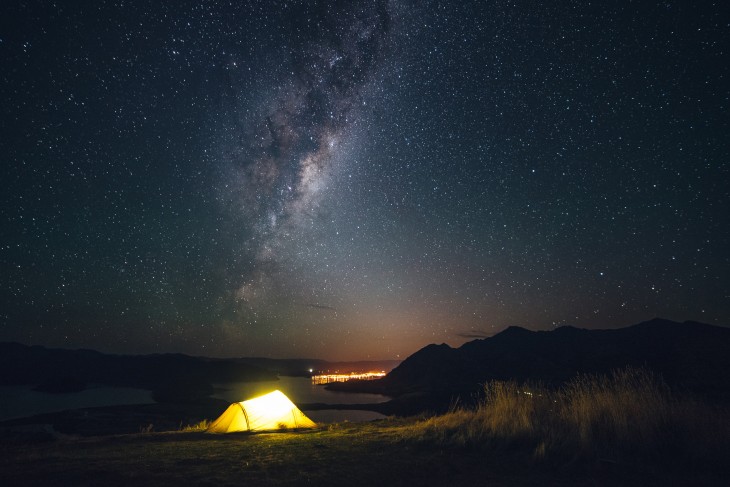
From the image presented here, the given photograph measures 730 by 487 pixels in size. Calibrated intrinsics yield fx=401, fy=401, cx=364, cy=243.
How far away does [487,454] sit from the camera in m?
8.10

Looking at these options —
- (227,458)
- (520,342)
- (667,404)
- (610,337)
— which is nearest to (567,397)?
(667,404)

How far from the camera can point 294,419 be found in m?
14.9

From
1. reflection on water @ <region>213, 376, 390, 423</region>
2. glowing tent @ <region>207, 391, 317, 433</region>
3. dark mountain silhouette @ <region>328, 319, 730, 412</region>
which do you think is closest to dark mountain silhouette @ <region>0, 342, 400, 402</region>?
reflection on water @ <region>213, 376, 390, 423</region>

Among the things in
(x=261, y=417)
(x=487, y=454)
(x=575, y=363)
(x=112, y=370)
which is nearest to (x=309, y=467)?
(x=487, y=454)

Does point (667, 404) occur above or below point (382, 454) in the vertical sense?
above

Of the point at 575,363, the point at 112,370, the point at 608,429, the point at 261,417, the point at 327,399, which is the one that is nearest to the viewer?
the point at 608,429

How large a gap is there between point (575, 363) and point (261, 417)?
58.4 meters

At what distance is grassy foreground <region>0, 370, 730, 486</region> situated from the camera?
21.6ft

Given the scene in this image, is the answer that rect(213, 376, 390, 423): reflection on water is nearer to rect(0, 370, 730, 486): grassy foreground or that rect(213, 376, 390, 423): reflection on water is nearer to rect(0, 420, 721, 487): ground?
rect(0, 420, 721, 487): ground

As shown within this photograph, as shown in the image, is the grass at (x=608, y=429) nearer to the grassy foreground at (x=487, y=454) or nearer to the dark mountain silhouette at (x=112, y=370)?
the grassy foreground at (x=487, y=454)

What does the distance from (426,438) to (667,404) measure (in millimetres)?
5134

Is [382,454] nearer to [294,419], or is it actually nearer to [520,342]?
[294,419]

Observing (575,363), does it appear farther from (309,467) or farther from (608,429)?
(309,467)

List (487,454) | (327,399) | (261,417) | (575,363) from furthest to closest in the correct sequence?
(327,399), (575,363), (261,417), (487,454)
